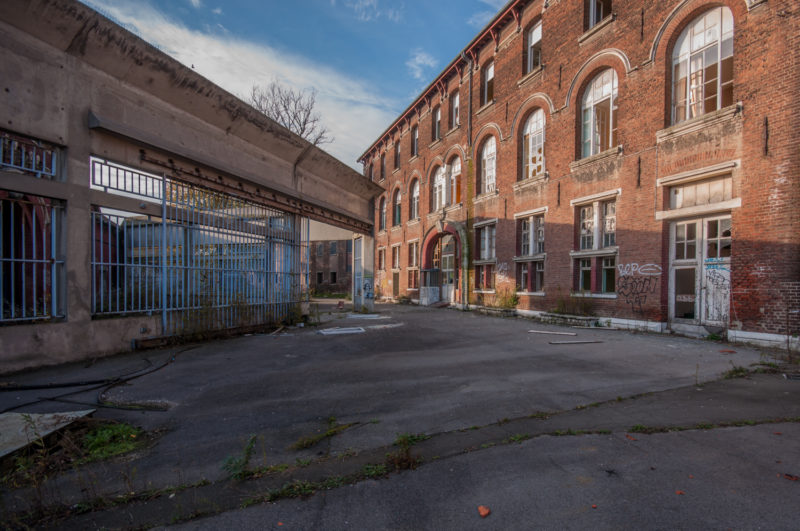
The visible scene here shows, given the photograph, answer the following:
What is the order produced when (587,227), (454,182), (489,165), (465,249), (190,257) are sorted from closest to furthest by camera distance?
(190,257) → (587,227) → (489,165) → (465,249) → (454,182)

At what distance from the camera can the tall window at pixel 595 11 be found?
12.7 meters

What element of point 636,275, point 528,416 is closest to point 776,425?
point 528,416

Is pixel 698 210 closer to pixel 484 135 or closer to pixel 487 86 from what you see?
pixel 484 135

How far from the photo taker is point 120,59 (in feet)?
22.0

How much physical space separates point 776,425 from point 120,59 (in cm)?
1009

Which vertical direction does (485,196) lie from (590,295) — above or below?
above

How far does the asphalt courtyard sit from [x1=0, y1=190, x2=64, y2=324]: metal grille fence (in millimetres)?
942

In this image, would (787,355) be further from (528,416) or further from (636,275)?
(528,416)

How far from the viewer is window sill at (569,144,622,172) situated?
11.4m

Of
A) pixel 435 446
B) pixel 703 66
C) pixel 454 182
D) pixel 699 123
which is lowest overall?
pixel 435 446

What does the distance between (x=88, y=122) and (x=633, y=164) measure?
1250 cm

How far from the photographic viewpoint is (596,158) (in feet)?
39.7

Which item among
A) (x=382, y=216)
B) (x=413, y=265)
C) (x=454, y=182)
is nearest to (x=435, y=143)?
(x=454, y=182)

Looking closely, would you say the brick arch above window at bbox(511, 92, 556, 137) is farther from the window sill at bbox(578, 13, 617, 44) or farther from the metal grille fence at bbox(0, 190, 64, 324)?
the metal grille fence at bbox(0, 190, 64, 324)
